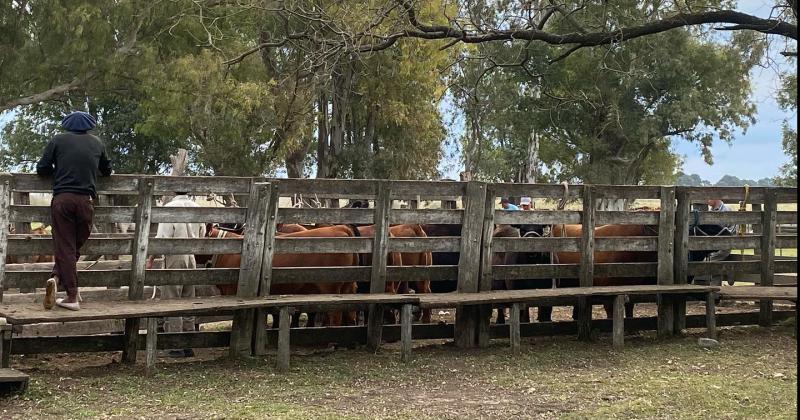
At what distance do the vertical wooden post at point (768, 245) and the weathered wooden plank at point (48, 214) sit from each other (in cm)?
851

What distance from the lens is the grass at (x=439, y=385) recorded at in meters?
6.99

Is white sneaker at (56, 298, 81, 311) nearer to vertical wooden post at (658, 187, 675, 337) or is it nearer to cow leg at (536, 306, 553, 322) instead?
cow leg at (536, 306, 553, 322)

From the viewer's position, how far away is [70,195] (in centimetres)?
775

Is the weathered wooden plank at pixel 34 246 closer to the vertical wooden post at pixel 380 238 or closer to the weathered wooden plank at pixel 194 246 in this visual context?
the weathered wooden plank at pixel 194 246

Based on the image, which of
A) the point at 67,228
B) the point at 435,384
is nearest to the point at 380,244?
the point at 435,384

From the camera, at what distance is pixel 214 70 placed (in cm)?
2428

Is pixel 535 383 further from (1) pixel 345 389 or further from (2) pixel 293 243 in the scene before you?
(2) pixel 293 243

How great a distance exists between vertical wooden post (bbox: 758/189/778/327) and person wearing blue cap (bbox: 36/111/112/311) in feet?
29.1

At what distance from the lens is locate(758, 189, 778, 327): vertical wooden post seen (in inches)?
463

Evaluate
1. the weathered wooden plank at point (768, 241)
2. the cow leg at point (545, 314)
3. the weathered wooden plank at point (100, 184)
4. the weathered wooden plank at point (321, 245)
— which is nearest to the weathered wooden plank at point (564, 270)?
the cow leg at point (545, 314)

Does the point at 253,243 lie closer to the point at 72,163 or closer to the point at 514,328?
the point at 72,163

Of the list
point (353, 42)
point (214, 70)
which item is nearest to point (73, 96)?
point (214, 70)

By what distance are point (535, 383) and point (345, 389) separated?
6.18ft

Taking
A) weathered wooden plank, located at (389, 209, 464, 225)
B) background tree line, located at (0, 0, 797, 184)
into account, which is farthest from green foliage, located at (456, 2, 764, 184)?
weathered wooden plank, located at (389, 209, 464, 225)
